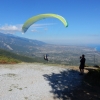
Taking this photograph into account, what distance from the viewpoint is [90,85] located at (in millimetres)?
21578

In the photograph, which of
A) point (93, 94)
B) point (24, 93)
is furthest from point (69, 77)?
point (24, 93)

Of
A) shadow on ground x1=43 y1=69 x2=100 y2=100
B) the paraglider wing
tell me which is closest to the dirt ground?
shadow on ground x1=43 y1=69 x2=100 y2=100

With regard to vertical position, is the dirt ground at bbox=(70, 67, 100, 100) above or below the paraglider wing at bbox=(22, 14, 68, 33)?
below

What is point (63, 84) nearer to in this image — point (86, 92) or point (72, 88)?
point (72, 88)

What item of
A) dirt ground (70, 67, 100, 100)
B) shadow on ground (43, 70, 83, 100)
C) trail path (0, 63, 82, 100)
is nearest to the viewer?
trail path (0, 63, 82, 100)

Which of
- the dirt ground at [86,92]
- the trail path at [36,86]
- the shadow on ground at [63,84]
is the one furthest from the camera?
the shadow on ground at [63,84]

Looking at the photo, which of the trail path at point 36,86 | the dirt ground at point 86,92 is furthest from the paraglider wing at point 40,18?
the dirt ground at point 86,92

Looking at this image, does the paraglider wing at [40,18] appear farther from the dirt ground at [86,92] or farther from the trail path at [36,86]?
the dirt ground at [86,92]

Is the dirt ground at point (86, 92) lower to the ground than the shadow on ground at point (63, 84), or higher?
lower

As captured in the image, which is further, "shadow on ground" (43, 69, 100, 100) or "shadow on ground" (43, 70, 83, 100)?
"shadow on ground" (43, 70, 83, 100)

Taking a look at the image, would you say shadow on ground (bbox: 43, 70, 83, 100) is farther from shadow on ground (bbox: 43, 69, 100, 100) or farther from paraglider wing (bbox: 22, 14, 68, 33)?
paraglider wing (bbox: 22, 14, 68, 33)

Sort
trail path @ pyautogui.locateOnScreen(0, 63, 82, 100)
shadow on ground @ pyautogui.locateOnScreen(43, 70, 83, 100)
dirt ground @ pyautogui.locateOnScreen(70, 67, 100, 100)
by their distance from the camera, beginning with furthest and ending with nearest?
shadow on ground @ pyautogui.locateOnScreen(43, 70, 83, 100) < dirt ground @ pyautogui.locateOnScreen(70, 67, 100, 100) < trail path @ pyautogui.locateOnScreen(0, 63, 82, 100)

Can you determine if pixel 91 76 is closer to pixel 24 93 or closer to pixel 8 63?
pixel 24 93

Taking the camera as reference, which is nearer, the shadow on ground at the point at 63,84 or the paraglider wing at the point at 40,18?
the paraglider wing at the point at 40,18
